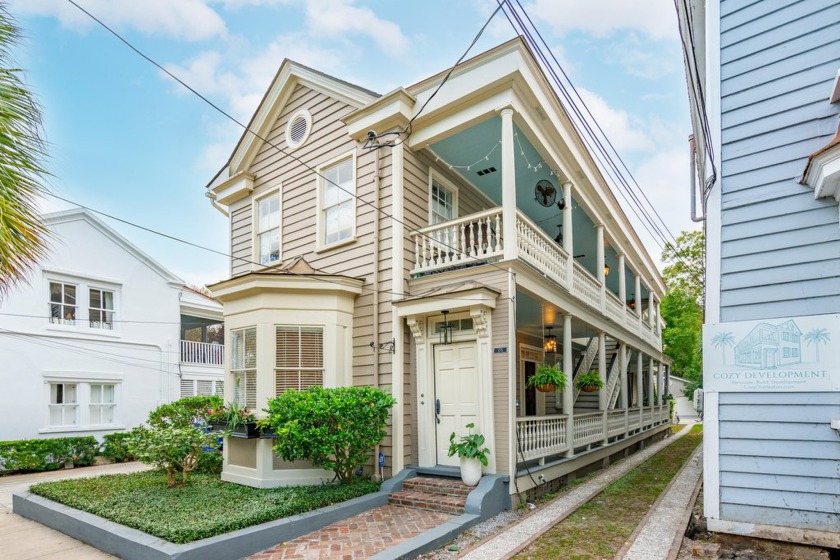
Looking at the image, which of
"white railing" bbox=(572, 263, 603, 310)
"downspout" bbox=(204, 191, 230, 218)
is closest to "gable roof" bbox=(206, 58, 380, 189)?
"downspout" bbox=(204, 191, 230, 218)

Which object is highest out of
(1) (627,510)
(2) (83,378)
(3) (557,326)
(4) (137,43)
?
(4) (137,43)

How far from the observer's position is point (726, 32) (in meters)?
5.41

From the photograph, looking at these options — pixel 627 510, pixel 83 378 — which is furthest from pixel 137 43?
pixel 83 378

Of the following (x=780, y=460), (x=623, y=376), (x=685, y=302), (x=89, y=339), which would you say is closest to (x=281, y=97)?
(x=89, y=339)

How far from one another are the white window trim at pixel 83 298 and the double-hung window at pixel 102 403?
1478 millimetres

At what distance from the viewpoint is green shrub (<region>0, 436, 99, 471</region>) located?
37.0 ft

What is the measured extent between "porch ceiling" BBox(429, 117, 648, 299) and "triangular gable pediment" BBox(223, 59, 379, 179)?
5.90 feet

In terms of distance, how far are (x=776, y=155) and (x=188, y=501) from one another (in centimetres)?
802

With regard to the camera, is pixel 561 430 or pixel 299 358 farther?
pixel 561 430

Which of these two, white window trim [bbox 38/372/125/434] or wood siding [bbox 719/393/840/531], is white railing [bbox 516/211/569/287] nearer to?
wood siding [bbox 719/393/840/531]

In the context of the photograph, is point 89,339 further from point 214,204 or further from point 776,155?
point 776,155

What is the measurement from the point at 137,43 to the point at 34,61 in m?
1.20

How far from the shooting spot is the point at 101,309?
14555 millimetres

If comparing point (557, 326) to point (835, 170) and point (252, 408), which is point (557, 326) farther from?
point (835, 170)
